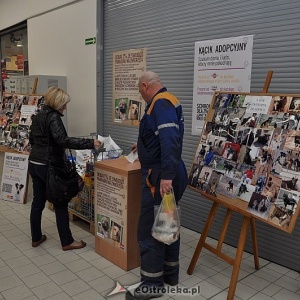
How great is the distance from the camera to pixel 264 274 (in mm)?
2725

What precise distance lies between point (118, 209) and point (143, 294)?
662 mm

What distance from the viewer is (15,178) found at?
14.1 feet

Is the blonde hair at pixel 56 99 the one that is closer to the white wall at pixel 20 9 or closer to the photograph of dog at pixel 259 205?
the photograph of dog at pixel 259 205

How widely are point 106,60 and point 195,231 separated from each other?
2.52m

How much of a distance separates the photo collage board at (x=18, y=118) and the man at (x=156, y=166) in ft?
7.31

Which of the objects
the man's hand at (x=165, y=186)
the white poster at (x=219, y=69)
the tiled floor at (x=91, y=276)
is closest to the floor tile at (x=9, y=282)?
the tiled floor at (x=91, y=276)

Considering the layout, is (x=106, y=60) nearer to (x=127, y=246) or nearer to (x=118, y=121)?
(x=118, y=121)

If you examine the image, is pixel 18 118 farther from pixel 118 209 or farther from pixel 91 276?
pixel 91 276

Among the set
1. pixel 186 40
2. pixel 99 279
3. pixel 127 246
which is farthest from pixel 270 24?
pixel 99 279

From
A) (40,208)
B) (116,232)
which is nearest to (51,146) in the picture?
(40,208)

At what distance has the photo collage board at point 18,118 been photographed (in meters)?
4.16

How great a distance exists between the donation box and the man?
28 cm

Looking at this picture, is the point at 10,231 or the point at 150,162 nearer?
the point at 150,162

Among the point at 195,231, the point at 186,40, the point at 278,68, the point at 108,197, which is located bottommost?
the point at 195,231
